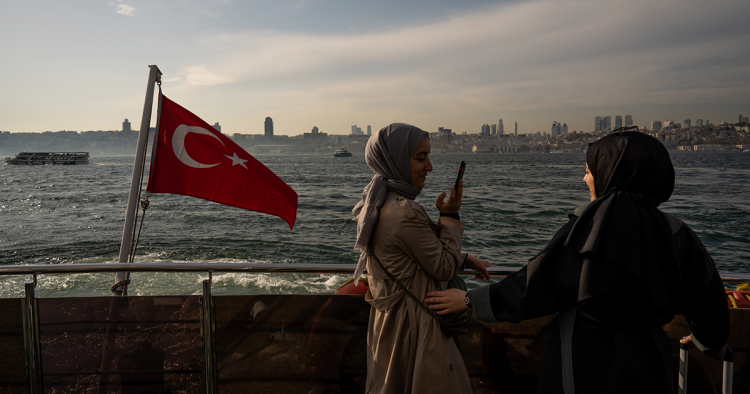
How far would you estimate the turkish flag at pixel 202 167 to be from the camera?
3.53m

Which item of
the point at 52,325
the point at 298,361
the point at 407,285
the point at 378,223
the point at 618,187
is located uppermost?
the point at 618,187

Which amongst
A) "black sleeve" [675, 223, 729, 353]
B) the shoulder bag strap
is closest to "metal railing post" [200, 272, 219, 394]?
the shoulder bag strap

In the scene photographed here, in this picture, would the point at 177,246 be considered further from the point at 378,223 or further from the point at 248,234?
the point at 378,223

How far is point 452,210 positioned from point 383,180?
290mm

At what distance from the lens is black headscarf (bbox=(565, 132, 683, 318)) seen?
1.18m

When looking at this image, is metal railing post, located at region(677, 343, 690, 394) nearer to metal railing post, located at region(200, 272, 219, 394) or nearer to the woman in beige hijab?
the woman in beige hijab

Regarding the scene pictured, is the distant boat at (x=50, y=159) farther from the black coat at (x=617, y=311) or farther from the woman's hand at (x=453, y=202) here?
the black coat at (x=617, y=311)

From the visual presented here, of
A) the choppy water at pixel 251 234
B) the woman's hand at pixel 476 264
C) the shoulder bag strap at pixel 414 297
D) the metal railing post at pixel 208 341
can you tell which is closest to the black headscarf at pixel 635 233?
the shoulder bag strap at pixel 414 297

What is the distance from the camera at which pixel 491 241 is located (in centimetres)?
1658

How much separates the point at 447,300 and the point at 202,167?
8.97 feet

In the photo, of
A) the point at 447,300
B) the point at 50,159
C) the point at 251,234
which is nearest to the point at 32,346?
the point at 447,300

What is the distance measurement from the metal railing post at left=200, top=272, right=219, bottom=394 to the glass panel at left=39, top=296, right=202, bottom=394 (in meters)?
0.04

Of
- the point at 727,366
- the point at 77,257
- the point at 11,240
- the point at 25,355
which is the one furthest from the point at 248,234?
the point at 727,366

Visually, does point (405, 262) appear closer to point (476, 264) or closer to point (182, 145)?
point (476, 264)
